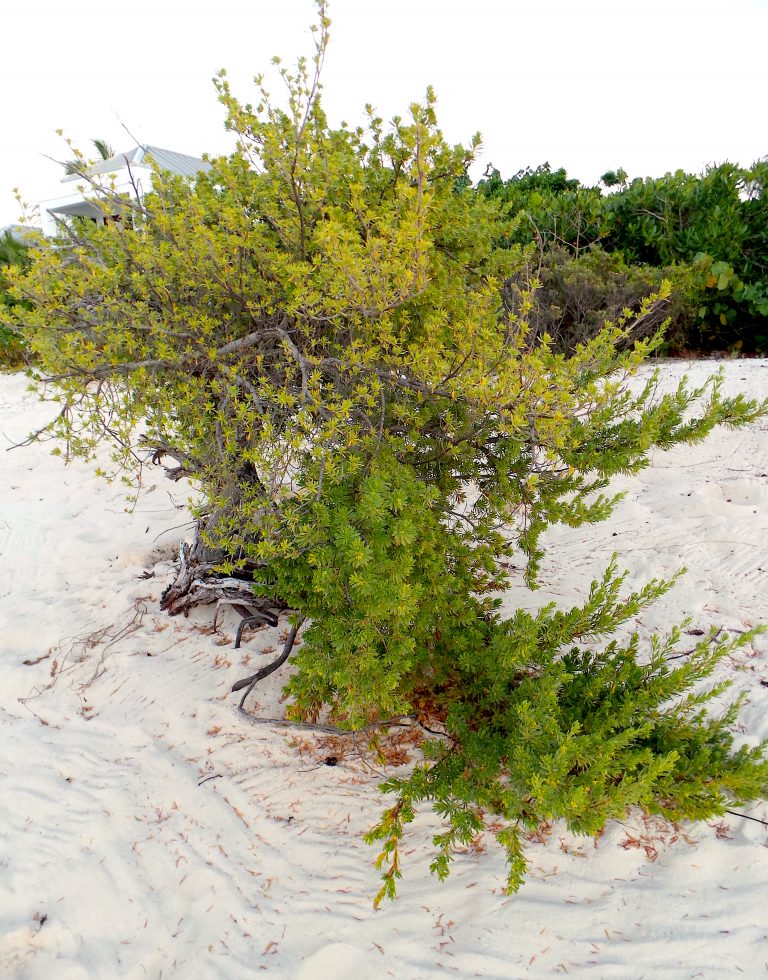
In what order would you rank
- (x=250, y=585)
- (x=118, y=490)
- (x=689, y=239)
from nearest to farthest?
(x=250, y=585)
(x=118, y=490)
(x=689, y=239)

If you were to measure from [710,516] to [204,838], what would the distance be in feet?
11.9

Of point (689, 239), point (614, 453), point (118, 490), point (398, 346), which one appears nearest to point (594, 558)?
point (614, 453)

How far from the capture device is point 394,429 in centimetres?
284

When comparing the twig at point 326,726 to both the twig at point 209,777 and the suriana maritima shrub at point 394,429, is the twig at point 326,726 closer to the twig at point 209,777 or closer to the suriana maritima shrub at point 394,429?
the suriana maritima shrub at point 394,429

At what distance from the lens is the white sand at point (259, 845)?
213 centimetres

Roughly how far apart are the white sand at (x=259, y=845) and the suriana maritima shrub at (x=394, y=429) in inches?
9.0

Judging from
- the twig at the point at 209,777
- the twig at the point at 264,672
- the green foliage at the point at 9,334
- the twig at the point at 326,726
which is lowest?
the twig at the point at 209,777

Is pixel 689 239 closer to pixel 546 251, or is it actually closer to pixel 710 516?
pixel 546 251

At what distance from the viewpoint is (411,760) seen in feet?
9.36

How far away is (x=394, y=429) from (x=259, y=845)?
5.96 ft

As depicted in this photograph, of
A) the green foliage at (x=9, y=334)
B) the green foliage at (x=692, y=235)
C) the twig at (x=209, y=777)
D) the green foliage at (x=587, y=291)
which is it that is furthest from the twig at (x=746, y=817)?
the green foliage at (x=9, y=334)

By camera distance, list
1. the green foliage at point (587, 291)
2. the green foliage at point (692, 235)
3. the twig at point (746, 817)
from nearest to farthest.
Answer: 1. the twig at point (746, 817)
2. the green foliage at point (587, 291)
3. the green foliage at point (692, 235)

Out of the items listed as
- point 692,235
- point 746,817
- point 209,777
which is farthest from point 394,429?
point 692,235

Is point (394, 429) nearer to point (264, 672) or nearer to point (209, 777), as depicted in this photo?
point (264, 672)
